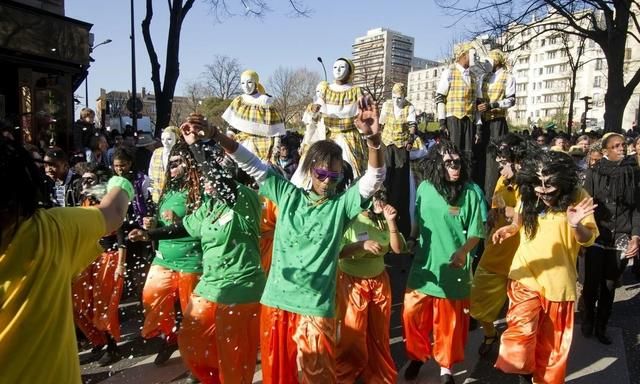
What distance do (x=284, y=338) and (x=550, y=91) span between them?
9775cm

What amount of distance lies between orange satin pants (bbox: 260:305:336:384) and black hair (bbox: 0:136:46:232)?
1589 mm

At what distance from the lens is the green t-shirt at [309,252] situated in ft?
9.34

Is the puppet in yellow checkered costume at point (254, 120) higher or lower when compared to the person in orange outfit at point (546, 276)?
higher

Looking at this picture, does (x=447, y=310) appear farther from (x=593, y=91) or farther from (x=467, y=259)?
(x=593, y=91)

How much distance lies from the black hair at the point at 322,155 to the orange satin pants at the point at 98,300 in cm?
203

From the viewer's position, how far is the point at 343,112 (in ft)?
20.7

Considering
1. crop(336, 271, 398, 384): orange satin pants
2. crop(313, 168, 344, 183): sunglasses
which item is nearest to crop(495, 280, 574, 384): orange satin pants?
crop(336, 271, 398, 384): orange satin pants

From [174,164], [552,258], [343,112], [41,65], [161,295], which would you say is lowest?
[161,295]

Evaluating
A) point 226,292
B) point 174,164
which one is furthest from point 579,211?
point 174,164

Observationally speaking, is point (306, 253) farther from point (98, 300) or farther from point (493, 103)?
point (493, 103)

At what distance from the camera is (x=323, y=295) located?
2846 mm

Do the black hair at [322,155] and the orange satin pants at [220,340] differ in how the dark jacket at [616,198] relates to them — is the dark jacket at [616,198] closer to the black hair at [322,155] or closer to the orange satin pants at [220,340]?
the black hair at [322,155]

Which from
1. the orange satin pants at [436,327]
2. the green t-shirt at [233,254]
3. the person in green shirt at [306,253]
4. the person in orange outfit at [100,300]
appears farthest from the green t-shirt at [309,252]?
the person in orange outfit at [100,300]

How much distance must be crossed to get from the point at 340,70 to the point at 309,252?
396 cm
